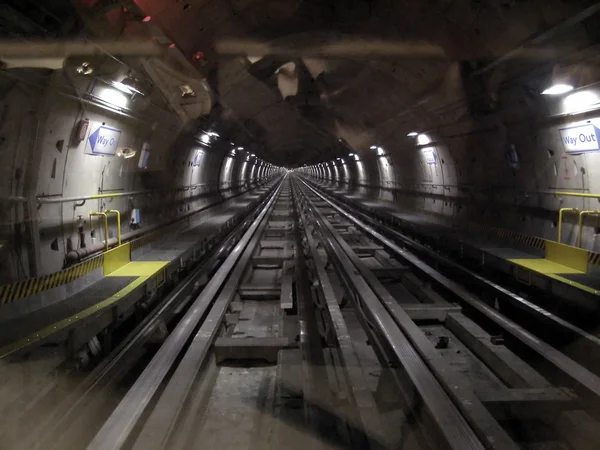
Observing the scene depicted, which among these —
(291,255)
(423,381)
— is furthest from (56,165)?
(291,255)

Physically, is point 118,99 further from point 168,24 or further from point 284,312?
point 284,312

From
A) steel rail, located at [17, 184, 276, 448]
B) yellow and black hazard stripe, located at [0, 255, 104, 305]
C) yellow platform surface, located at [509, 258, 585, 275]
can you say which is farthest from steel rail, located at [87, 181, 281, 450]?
yellow platform surface, located at [509, 258, 585, 275]

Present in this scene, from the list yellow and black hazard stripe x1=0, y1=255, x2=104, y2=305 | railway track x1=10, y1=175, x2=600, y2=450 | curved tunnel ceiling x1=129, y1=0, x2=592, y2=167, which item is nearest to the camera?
railway track x1=10, y1=175, x2=600, y2=450

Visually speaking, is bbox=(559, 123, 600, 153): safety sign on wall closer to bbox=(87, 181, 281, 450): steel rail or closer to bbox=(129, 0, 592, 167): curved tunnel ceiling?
bbox=(129, 0, 592, 167): curved tunnel ceiling

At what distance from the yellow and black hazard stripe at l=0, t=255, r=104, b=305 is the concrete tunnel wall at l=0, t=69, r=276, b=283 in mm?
261

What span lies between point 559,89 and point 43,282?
24.9 ft

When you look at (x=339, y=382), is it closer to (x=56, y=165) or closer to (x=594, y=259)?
(x=56, y=165)

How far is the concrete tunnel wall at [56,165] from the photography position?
5.27 m

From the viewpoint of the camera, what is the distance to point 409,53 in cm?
794

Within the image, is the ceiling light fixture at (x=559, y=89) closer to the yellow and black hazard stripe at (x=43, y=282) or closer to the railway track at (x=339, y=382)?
the railway track at (x=339, y=382)

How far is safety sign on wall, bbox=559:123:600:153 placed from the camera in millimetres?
7086

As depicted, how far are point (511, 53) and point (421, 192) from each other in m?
10.1

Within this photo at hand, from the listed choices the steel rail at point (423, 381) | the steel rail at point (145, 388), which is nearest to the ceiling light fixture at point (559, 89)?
the steel rail at point (423, 381)

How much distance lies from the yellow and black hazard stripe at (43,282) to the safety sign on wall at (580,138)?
25.2 ft
